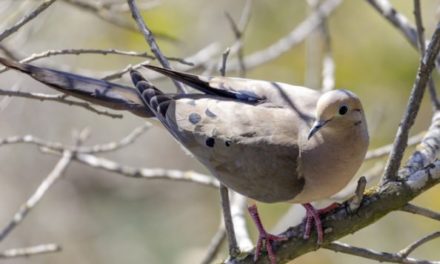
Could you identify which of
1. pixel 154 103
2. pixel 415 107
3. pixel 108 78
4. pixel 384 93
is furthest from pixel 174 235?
pixel 415 107

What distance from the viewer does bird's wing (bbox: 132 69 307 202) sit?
3.45m

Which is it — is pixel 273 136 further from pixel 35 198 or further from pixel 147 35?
pixel 35 198

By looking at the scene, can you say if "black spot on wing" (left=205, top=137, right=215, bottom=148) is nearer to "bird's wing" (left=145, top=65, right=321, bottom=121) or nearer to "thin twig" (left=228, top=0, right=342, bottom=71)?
"bird's wing" (left=145, top=65, right=321, bottom=121)

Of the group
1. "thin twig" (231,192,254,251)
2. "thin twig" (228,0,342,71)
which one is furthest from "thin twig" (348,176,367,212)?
"thin twig" (228,0,342,71)

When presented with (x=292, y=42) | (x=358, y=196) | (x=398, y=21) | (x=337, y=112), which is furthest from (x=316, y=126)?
(x=292, y=42)

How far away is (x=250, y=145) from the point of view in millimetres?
3477

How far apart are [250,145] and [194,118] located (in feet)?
1.01

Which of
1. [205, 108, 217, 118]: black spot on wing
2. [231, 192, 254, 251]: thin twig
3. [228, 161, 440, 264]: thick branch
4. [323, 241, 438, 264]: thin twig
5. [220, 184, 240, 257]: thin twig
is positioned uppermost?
[205, 108, 217, 118]: black spot on wing

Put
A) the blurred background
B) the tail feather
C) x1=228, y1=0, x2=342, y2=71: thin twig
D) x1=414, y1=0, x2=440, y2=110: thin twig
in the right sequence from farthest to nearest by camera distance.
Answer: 1. the blurred background
2. x1=228, y1=0, x2=342, y2=71: thin twig
3. the tail feather
4. x1=414, y1=0, x2=440, y2=110: thin twig

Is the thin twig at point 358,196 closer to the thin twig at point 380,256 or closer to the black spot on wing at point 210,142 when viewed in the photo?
the thin twig at point 380,256

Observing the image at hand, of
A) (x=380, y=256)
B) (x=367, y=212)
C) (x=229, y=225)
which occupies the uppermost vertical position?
(x=229, y=225)

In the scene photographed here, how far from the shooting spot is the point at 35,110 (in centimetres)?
707

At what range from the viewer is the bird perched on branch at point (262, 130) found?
133 inches

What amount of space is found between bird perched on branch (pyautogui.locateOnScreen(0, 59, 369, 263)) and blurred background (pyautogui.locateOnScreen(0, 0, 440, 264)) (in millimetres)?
2868
